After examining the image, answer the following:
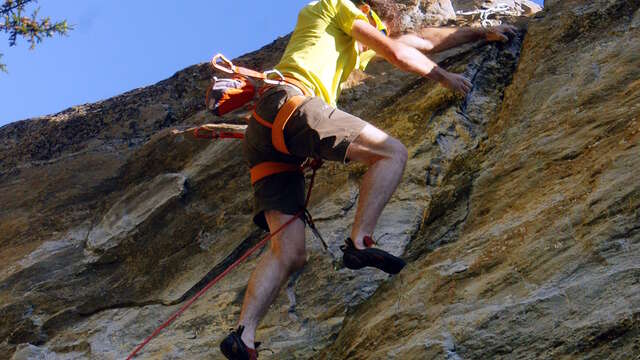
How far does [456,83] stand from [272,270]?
179 cm

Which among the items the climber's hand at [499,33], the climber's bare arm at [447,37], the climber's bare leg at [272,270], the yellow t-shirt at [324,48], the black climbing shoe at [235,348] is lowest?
the black climbing shoe at [235,348]

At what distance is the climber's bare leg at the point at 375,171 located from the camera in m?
5.41

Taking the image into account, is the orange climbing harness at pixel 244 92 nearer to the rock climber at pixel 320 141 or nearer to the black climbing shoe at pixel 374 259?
the rock climber at pixel 320 141

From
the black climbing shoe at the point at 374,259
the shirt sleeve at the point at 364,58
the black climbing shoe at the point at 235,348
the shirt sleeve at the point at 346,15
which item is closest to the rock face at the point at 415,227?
the black climbing shoe at the point at 374,259

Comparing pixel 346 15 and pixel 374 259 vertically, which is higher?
pixel 346 15

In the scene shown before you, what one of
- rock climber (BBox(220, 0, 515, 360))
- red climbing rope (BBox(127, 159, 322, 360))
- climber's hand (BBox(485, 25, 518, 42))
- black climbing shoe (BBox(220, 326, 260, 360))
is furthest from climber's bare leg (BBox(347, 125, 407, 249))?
climber's hand (BBox(485, 25, 518, 42))

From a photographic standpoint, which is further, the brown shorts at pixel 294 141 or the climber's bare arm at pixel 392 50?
the climber's bare arm at pixel 392 50

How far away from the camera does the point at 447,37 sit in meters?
6.97

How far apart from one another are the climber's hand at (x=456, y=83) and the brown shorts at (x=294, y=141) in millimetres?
882

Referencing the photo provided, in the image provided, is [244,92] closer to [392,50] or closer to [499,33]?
[392,50]

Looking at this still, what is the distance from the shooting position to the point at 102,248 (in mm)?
7758

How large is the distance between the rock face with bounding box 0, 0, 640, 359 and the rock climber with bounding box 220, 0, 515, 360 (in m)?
0.42

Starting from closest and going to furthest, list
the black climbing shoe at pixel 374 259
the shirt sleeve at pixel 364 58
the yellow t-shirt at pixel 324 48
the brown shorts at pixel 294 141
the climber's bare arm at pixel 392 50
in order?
the black climbing shoe at pixel 374 259 → the brown shorts at pixel 294 141 → the climber's bare arm at pixel 392 50 → the yellow t-shirt at pixel 324 48 → the shirt sleeve at pixel 364 58

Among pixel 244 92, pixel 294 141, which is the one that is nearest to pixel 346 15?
pixel 244 92
